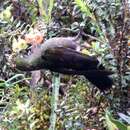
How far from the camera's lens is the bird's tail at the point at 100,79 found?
1.97 m

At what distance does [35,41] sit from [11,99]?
16.7 inches

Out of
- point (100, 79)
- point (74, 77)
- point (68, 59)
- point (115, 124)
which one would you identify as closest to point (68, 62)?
point (68, 59)

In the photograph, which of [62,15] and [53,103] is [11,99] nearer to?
[53,103]

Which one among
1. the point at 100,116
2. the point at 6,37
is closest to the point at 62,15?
the point at 6,37

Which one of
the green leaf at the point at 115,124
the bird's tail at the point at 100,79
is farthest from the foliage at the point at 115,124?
the bird's tail at the point at 100,79

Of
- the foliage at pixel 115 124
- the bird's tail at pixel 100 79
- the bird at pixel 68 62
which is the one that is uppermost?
the bird at pixel 68 62

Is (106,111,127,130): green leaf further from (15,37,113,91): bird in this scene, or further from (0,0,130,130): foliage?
(15,37,113,91): bird

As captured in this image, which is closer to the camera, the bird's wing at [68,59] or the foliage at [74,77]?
the bird's wing at [68,59]

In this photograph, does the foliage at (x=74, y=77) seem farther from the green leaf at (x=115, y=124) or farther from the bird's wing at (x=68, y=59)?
the bird's wing at (x=68, y=59)

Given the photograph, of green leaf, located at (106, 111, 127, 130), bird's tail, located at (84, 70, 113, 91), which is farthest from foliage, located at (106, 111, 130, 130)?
bird's tail, located at (84, 70, 113, 91)

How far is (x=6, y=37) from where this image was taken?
8.78ft

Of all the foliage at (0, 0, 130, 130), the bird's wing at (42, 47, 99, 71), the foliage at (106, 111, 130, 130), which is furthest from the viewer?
the foliage at (0, 0, 130, 130)

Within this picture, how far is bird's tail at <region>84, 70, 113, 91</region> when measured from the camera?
1.97 metres

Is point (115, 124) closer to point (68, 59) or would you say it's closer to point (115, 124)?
point (115, 124)
